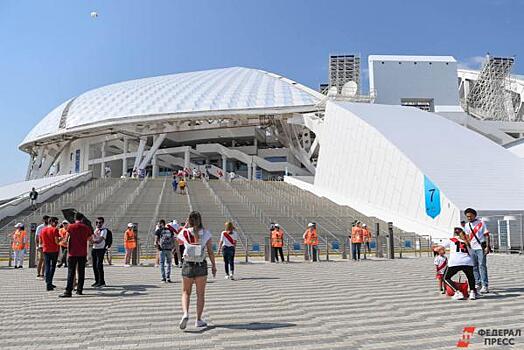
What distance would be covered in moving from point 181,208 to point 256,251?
7354mm

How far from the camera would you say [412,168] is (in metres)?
20.1

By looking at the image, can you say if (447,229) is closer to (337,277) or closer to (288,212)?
(288,212)

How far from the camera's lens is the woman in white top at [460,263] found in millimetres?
6561

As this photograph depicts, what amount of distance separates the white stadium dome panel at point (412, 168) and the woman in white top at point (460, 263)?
11.4m

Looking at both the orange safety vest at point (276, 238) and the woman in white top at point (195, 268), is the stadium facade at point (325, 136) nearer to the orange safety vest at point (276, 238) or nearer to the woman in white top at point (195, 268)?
the orange safety vest at point (276, 238)

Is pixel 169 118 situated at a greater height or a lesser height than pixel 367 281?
greater

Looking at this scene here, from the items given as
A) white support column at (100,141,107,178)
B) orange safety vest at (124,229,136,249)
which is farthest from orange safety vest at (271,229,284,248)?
white support column at (100,141,107,178)

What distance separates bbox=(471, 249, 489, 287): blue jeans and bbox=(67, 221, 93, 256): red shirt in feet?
19.7

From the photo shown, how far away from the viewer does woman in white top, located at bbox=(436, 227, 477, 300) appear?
21.5ft

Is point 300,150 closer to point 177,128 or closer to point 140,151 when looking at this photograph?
point 177,128

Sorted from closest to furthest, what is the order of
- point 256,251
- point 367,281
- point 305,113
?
point 367,281 < point 256,251 < point 305,113

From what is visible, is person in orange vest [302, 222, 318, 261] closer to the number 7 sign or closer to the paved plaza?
the paved plaza

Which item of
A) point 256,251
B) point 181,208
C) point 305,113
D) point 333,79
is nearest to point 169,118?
point 305,113

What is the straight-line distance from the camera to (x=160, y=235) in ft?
30.4
